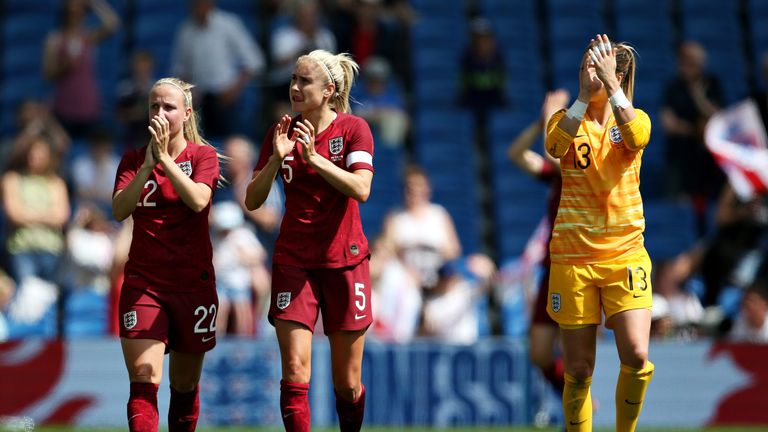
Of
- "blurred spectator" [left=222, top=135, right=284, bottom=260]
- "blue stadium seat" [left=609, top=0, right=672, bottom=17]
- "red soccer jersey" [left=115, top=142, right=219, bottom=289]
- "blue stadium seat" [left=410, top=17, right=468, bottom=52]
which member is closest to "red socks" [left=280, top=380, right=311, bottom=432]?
"red soccer jersey" [left=115, top=142, right=219, bottom=289]

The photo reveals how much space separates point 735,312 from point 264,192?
679 centimetres

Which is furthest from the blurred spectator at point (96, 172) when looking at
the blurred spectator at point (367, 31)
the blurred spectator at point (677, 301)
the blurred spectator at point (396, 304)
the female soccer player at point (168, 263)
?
the female soccer player at point (168, 263)

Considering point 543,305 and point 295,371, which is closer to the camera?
point 295,371

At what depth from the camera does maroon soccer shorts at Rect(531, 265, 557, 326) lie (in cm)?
875

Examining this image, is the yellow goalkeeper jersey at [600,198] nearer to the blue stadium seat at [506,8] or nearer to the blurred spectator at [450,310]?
the blurred spectator at [450,310]

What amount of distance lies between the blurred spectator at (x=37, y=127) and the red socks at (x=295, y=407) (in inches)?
259

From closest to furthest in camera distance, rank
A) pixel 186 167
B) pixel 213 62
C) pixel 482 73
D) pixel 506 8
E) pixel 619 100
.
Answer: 1. pixel 619 100
2. pixel 186 167
3. pixel 213 62
4. pixel 482 73
5. pixel 506 8

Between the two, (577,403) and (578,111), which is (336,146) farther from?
(577,403)

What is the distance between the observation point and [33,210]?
1241 cm

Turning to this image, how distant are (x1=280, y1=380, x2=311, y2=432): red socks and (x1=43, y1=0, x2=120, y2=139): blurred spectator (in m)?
8.11

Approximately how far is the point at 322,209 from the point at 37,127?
6756 mm

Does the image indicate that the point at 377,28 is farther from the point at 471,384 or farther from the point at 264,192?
the point at 264,192

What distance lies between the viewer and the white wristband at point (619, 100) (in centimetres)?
675

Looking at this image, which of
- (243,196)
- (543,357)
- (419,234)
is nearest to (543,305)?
(543,357)
